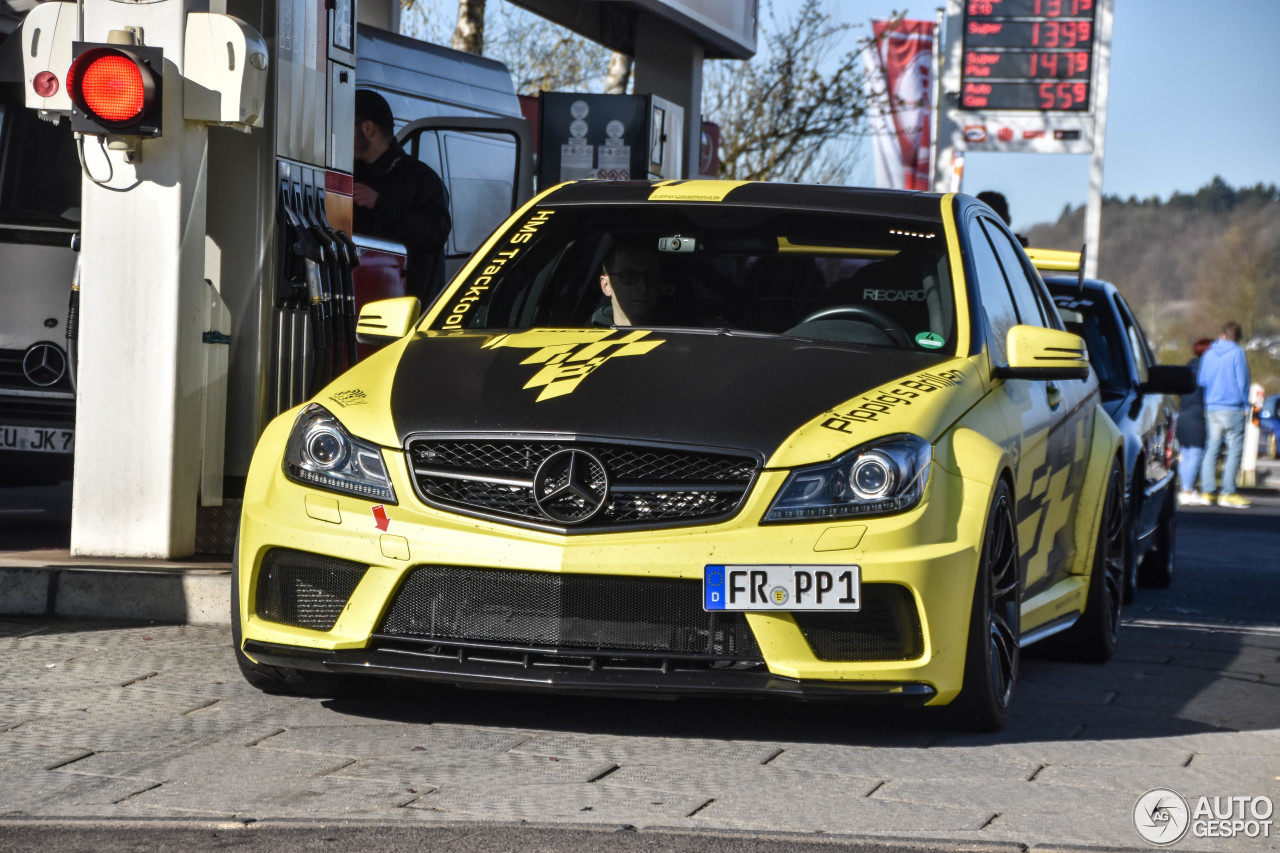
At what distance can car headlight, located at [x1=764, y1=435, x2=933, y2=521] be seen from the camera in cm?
466

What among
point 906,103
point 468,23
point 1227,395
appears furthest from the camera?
point 906,103

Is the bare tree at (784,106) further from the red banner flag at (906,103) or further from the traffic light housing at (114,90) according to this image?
the traffic light housing at (114,90)

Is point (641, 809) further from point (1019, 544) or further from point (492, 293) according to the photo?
point (492, 293)

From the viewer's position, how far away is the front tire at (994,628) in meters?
4.91

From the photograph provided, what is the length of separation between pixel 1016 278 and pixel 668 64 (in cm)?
963

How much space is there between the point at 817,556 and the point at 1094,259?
17765 mm

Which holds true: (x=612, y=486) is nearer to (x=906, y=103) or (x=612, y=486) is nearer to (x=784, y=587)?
(x=784, y=587)

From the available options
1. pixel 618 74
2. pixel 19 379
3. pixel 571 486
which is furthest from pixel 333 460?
pixel 618 74

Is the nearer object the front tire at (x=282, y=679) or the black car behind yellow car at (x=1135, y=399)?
the front tire at (x=282, y=679)

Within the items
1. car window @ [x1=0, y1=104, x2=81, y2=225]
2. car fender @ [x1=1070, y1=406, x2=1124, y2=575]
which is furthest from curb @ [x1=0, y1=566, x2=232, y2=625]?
car window @ [x1=0, y1=104, x2=81, y2=225]

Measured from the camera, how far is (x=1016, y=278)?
673cm

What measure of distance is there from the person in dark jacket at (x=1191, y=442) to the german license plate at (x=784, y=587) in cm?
1573

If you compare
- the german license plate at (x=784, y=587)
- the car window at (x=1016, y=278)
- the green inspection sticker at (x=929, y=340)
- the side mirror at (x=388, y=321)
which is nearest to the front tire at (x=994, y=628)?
the german license plate at (x=784, y=587)

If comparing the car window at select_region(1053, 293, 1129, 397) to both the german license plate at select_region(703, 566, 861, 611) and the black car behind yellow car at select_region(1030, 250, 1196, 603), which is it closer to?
the black car behind yellow car at select_region(1030, 250, 1196, 603)
